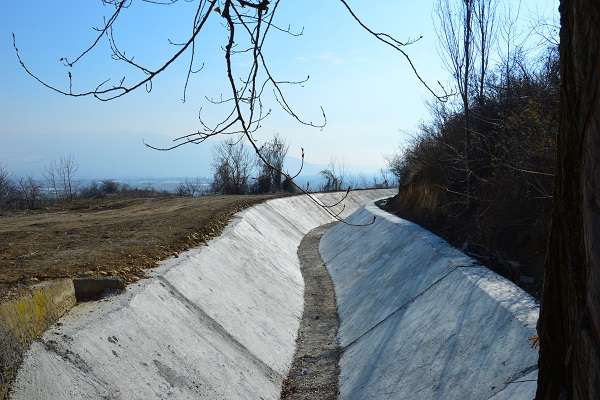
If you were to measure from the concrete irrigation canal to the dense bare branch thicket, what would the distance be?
864 mm

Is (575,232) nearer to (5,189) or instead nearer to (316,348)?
(316,348)

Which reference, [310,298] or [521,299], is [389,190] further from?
[521,299]

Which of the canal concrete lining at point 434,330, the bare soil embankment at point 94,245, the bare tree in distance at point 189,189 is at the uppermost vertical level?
the bare tree in distance at point 189,189

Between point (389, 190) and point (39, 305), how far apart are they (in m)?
41.9

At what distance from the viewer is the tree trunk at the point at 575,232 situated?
7.47ft

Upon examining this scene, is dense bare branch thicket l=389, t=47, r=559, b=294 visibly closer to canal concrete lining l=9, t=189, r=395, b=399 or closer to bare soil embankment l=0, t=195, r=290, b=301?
canal concrete lining l=9, t=189, r=395, b=399

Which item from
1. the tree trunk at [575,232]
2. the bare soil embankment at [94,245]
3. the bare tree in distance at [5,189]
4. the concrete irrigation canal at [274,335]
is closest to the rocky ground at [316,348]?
the concrete irrigation canal at [274,335]

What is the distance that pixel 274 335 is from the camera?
32.9 feet

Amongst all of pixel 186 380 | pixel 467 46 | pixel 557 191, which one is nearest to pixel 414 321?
pixel 186 380

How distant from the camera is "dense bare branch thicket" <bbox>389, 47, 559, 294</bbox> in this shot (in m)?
9.98

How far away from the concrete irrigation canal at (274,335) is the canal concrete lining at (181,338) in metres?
0.02

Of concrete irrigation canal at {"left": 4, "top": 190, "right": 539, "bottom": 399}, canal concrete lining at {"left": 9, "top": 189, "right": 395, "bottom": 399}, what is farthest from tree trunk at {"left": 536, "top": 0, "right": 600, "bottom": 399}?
canal concrete lining at {"left": 9, "top": 189, "right": 395, "bottom": 399}

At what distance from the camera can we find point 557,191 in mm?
2656

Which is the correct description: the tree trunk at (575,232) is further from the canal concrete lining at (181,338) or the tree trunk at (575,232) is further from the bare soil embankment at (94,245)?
the bare soil embankment at (94,245)
